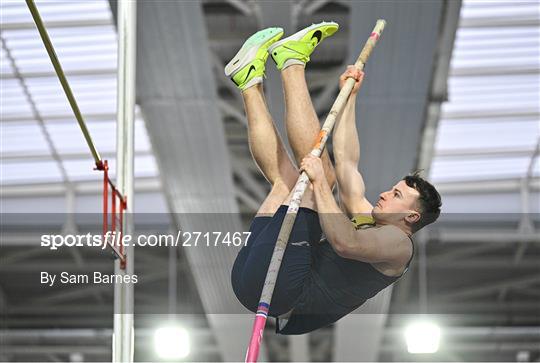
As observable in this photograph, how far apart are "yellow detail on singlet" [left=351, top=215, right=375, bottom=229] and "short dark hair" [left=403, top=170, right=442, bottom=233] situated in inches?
7.6

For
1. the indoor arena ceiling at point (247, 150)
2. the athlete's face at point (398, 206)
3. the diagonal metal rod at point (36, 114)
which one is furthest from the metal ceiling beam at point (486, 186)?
the athlete's face at point (398, 206)

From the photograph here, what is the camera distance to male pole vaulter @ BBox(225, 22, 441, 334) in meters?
5.03

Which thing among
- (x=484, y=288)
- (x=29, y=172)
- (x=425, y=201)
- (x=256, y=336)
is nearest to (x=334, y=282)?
(x=425, y=201)

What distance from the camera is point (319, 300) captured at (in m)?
5.27

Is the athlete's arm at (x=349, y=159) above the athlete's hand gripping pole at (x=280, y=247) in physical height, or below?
above

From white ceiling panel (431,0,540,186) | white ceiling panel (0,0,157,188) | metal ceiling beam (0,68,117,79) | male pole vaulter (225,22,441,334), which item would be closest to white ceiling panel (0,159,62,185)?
white ceiling panel (0,0,157,188)

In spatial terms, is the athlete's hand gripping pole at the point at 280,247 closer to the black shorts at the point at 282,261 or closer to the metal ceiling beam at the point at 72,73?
the black shorts at the point at 282,261

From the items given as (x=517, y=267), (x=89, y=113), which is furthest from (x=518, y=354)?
(x=89, y=113)

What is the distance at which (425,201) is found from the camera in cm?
524

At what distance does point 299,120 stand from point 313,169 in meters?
0.41

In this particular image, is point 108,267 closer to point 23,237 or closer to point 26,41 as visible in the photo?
point 23,237

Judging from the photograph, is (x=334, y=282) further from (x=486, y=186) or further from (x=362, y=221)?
(x=486, y=186)

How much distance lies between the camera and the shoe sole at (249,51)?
5281 mm

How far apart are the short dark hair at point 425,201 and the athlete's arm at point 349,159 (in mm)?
273
